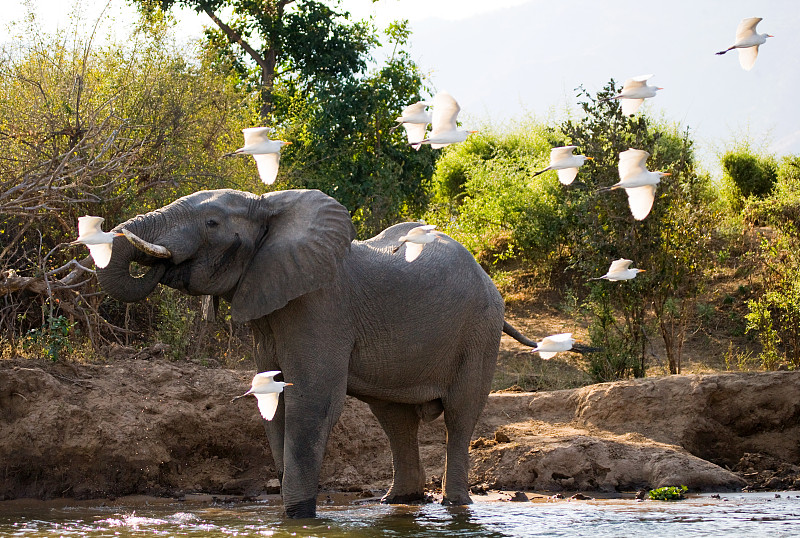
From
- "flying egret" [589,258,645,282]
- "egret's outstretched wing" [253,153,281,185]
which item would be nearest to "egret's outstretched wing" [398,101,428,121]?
"egret's outstretched wing" [253,153,281,185]

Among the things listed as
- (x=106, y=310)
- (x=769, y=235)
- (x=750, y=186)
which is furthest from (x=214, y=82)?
(x=750, y=186)

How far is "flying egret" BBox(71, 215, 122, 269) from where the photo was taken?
22.9ft

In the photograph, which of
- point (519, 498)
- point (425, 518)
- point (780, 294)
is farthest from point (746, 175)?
point (425, 518)

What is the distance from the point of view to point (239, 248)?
796 centimetres

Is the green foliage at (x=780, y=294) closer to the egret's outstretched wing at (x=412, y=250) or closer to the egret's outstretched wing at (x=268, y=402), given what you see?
the egret's outstretched wing at (x=412, y=250)

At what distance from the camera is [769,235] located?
2136 cm

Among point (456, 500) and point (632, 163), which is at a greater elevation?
point (632, 163)

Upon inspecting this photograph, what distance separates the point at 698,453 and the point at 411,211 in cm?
884

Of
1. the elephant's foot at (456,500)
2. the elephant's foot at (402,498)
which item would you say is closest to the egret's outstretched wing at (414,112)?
A: the elephant's foot at (456,500)

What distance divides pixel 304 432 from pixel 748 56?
443 cm

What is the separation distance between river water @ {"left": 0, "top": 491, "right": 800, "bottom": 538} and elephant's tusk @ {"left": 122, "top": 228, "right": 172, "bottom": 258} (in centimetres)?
194

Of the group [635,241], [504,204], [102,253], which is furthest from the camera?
[504,204]

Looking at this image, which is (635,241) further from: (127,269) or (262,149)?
(127,269)

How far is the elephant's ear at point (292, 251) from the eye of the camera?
309 inches
